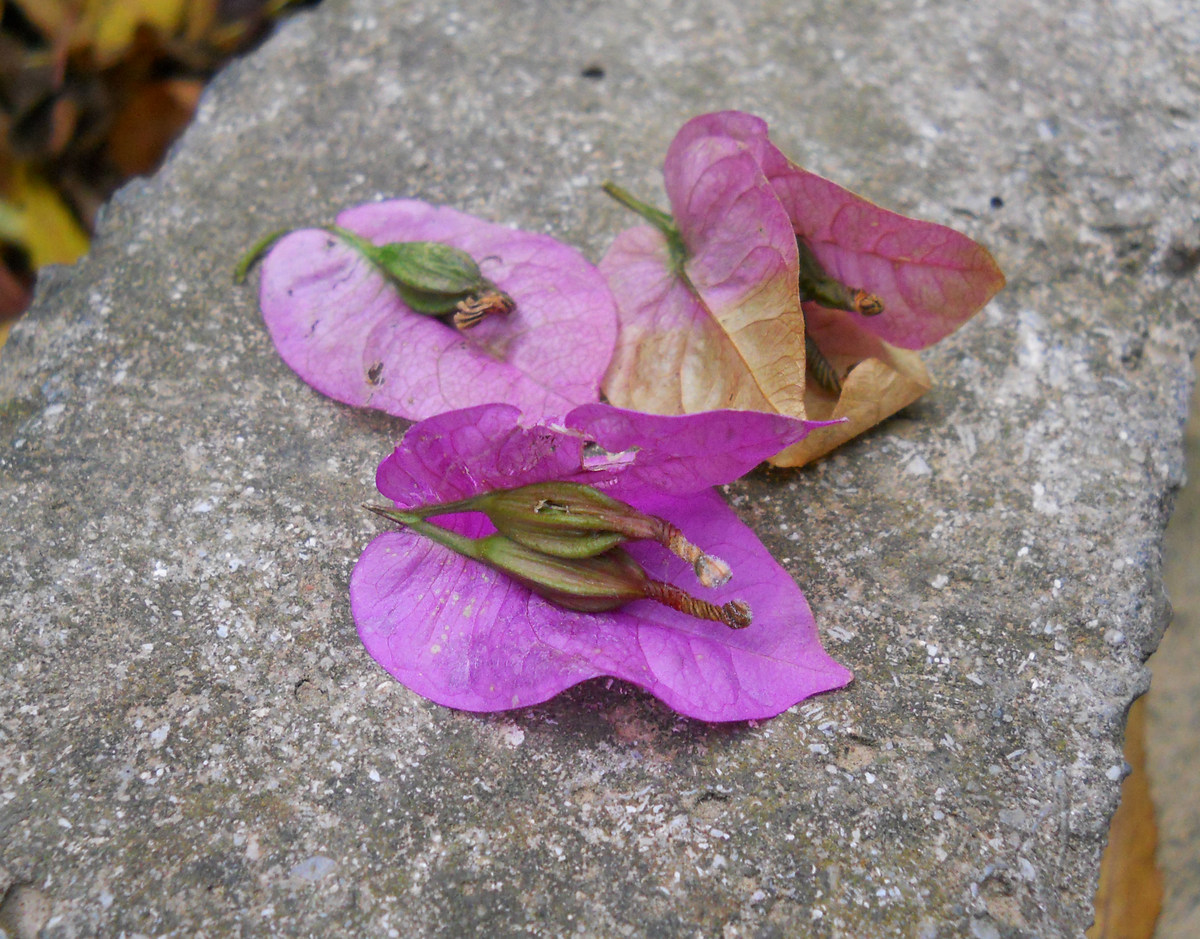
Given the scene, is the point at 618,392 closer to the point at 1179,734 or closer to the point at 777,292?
the point at 777,292

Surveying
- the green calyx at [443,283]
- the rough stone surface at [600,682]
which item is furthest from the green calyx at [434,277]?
the rough stone surface at [600,682]

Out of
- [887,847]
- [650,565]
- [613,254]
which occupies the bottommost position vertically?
[887,847]

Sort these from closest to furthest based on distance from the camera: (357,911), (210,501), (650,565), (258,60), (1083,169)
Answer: (357,911) → (650,565) → (210,501) → (1083,169) → (258,60)

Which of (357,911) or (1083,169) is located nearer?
(357,911)

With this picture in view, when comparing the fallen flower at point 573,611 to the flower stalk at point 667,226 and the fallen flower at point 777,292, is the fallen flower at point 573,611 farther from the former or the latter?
the flower stalk at point 667,226

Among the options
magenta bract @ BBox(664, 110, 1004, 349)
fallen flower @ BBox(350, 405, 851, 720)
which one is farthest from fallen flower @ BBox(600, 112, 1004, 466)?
fallen flower @ BBox(350, 405, 851, 720)

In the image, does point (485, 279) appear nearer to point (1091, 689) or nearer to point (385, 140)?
point (385, 140)

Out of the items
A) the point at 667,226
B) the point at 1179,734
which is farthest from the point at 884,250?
the point at 1179,734

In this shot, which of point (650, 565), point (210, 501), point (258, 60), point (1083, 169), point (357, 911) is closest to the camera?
point (357, 911)

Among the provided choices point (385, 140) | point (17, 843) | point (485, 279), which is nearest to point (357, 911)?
point (17, 843)
